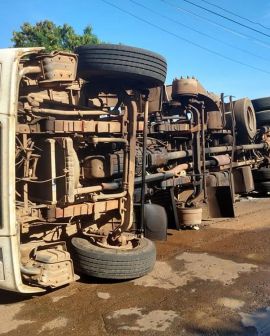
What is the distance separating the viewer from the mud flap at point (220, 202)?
7.12 m

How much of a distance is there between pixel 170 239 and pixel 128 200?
1831mm

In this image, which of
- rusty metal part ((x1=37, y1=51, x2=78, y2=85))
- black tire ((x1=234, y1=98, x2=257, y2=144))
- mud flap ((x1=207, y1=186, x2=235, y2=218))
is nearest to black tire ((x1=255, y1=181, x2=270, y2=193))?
black tire ((x1=234, y1=98, x2=257, y2=144))

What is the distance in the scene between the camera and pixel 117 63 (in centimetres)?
491

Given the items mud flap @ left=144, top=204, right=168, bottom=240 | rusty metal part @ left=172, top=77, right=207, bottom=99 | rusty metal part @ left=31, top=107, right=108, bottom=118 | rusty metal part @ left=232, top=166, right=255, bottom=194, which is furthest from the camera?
rusty metal part @ left=232, top=166, right=255, bottom=194

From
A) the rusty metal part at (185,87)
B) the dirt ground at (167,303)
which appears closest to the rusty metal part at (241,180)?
the rusty metal part at (185,87)

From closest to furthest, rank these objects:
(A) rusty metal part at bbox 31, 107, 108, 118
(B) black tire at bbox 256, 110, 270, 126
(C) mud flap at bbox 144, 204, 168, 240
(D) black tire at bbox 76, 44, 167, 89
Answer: (A) rusty metal part at bbox 31, 107, 108, 118 < (D) black tire at bbox 76, 44, 167, 89 < (C) mud flap at bbox 144, 204, 168, 240 < (B) black tire at bbox 256, 110, 270, 126

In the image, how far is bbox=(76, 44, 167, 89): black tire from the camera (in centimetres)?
491

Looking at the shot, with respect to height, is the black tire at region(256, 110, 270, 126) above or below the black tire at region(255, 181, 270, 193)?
above

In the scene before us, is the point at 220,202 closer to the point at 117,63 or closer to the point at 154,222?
the point at 154,222

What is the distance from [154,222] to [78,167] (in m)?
1.68

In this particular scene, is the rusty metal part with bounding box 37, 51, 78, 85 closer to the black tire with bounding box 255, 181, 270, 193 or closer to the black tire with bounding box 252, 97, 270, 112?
the black tire with bounding box 255, 181, 270, 193

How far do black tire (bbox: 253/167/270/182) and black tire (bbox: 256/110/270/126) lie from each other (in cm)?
116

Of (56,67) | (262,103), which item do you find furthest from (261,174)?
(56,67)

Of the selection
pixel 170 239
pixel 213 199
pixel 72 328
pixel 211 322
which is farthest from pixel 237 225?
pixel 72 328
